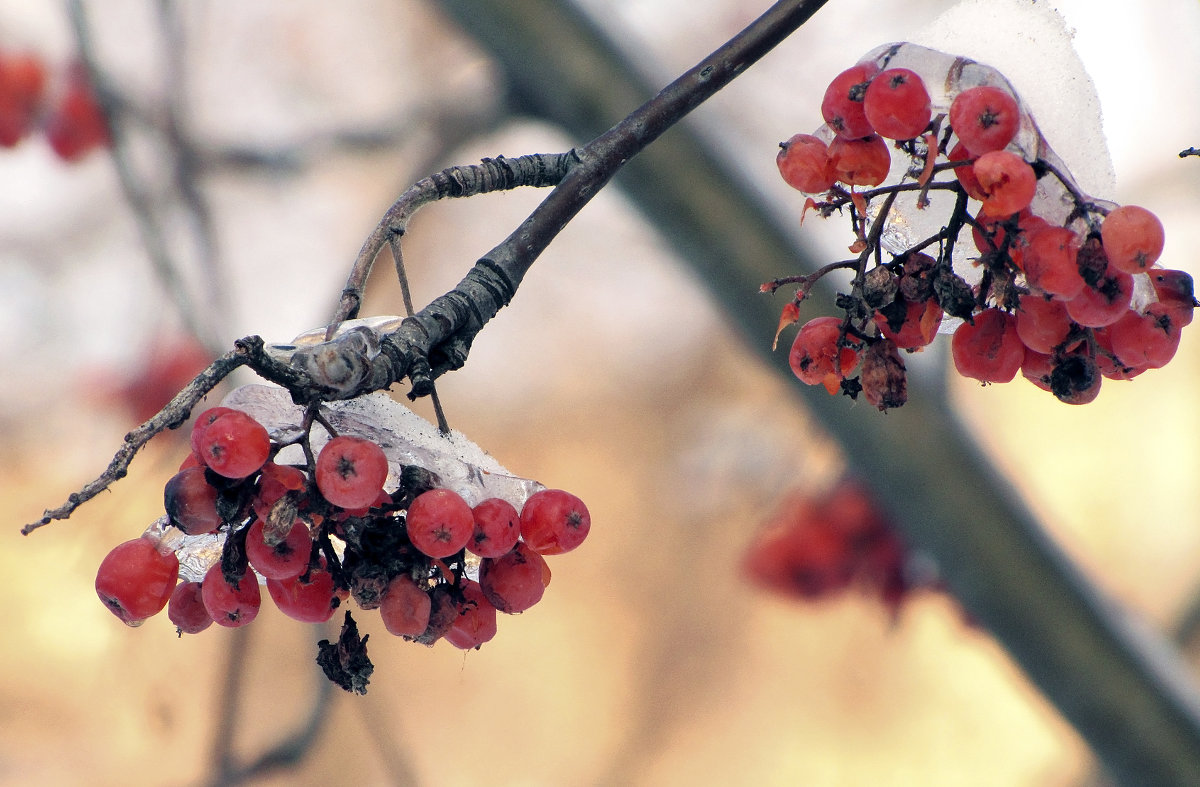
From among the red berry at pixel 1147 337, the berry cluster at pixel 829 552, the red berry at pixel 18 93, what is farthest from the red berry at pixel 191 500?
the red berry at pixel 18 93

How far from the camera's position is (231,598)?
59 centimetres

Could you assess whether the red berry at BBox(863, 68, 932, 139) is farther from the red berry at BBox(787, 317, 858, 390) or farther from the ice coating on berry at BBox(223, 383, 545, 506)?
the ice coating on berry at BBox(223, 383, 545, 506)

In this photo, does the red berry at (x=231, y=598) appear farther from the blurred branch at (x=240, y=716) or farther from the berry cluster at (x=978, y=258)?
the blurred branch at (x=240, y=716)

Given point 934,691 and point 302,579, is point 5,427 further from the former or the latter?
point 934,691

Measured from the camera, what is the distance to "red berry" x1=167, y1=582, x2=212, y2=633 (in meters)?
0.64

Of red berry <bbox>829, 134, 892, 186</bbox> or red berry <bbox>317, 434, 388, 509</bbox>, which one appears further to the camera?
red berry <bbox>829, 134, 892, 186</bbox>

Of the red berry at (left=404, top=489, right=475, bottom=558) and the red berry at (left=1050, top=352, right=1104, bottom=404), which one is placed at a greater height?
the red berry at (left=1050, top=352, right=1104, bottom=404)

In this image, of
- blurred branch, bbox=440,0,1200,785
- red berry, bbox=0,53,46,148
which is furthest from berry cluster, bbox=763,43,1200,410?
red berry, bbox=0,53,46,148

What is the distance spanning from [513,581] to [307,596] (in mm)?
139

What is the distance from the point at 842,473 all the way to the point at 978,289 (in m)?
1.58

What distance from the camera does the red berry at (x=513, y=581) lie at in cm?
62

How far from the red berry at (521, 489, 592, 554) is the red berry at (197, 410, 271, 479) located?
0.19 m

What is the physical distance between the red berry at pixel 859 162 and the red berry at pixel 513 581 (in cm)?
35

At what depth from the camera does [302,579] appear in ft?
1.90
